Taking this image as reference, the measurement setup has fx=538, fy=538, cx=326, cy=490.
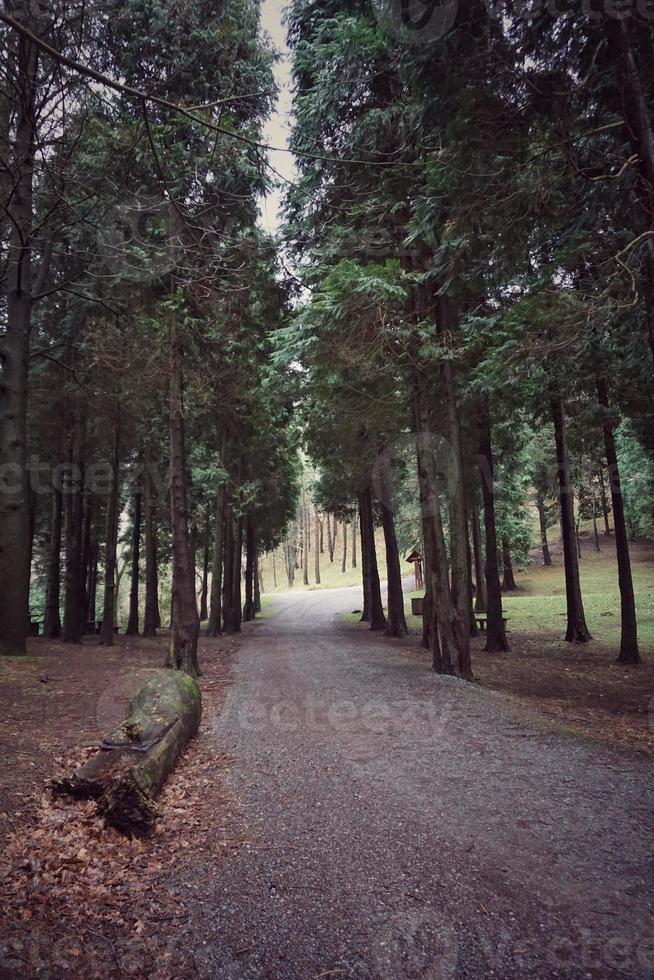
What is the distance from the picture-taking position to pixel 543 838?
12.4ft

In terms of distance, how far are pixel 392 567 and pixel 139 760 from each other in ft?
41.6

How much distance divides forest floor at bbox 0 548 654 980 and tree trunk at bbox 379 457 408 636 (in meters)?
9.29

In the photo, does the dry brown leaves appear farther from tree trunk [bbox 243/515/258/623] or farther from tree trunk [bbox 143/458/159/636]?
tree trunk [bbox 243/515/258/623]

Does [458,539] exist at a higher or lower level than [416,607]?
higher

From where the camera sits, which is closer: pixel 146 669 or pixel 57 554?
pixel 146 669

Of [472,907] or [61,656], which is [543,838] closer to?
[472,907]

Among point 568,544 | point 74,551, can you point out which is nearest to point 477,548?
point 568,544

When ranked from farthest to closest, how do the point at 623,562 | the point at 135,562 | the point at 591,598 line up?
the point at 591,598 < the point at 135,562 < the point at 623,562

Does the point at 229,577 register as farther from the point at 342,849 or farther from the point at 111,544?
the point at 342,849

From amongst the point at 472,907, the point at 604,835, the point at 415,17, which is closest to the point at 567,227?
the point at 415,17

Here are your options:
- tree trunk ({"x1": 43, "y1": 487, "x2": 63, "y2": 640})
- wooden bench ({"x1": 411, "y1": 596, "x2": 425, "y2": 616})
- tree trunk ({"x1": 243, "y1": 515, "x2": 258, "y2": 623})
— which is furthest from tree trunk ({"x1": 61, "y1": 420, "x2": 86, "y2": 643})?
wooden bench ({"x1": 411, "y1": 596, "x2": 425, "y2": 616})

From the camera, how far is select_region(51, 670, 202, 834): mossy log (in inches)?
161

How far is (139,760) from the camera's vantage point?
15.2 ft

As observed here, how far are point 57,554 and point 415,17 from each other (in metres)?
16.3
